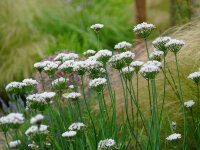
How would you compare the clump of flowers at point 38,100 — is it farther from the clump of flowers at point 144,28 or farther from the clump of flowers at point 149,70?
the clump of flowers at point 144,28

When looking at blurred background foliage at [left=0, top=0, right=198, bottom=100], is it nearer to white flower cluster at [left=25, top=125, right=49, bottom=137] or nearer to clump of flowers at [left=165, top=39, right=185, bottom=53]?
clump of flowers at [left=165, top=39, right=185, bottom=53]

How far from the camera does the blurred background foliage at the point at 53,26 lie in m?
4.38

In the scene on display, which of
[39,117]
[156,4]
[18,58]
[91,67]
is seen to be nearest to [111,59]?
[91,67]

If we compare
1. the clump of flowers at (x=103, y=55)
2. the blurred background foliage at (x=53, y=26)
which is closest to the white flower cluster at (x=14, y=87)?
the clump of flowers at (x=103, y=55)

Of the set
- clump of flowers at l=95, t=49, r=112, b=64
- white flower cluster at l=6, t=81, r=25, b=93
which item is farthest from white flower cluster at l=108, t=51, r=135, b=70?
white flower cluster at l=6, t=81, r=25, b=93

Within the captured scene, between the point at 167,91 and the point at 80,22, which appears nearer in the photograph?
the point at 167,91

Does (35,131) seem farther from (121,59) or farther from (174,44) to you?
(174,44)

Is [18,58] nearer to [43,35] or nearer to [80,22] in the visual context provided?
[43,35]

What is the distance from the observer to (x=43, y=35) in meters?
5.07

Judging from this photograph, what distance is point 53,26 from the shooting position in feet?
19.1

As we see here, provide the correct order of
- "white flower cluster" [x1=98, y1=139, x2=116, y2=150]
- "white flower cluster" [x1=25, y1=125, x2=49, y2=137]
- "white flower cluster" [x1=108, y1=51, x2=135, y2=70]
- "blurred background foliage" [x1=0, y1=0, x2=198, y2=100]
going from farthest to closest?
"blurred background foliage" [x1=0, y1=0, x2=198, y2=100] → "white flower cluster" [x1=108, y1=51, x2=135, y2=70] → "white flower cluster" [x1=98, y1=139, x2=116, y2=150] → "white flower cluster" [x1=25, y1=125, x2=49, y2=137]

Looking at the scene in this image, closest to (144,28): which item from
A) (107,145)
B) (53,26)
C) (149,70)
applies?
(149,70)

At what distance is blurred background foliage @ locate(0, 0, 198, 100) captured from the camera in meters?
4.38

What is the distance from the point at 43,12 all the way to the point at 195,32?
4194mm
